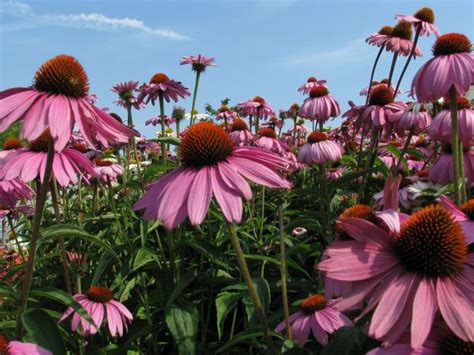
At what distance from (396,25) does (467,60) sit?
1.55 metres

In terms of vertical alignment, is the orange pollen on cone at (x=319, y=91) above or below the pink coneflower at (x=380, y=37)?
below

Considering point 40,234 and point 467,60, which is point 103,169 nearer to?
point 40,234

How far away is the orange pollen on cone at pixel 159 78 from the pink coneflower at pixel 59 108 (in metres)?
1.92

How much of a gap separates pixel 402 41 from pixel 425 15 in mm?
251

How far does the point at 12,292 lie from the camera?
1.68 metres

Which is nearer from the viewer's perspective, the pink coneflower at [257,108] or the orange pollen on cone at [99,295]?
the orange pollen on cone at [99,295]

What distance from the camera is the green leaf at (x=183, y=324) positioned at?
199cm

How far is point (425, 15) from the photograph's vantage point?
Result: 3.43m

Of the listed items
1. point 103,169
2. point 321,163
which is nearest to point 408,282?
point 321,163

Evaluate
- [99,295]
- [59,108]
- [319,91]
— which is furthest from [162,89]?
[59,108]

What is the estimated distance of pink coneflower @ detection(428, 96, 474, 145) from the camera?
246cm

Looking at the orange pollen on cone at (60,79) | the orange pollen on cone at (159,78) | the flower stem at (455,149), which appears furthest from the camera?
the orange pollen on cone at (159,78)

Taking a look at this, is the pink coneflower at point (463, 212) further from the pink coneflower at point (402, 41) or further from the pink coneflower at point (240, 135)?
the pink coneflower at point (240, 135)

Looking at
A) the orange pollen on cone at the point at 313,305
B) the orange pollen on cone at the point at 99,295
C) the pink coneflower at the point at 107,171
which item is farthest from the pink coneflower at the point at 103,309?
the pink coneflower at the point at 107,171
